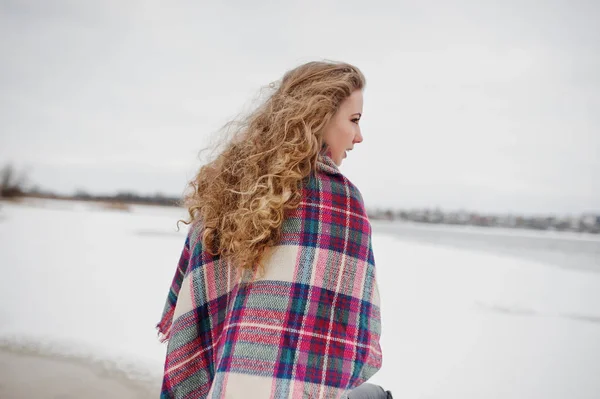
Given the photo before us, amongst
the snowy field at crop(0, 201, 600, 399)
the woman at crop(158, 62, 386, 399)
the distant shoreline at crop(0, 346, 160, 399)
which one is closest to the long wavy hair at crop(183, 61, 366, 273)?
the woman at crop(158, 62, 386, 399)

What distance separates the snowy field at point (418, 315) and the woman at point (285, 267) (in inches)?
53.3

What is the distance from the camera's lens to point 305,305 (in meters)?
1.00

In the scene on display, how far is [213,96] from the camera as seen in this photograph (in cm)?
889

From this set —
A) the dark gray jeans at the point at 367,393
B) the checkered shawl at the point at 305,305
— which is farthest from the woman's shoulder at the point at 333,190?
the dark gray jeans at the point at 367,393

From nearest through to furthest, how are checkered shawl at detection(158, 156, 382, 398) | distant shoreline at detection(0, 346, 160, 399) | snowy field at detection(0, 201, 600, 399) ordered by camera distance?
1. checkered shawl at detection(158, 156, 382, 398)
2. distant shoreline at detection(0, 346, 160, 399)
3. snowy field at detection(0, 201, 600, 399)

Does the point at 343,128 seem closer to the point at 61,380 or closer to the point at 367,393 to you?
the point at 367,393

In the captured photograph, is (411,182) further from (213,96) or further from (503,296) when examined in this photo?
(503,296)

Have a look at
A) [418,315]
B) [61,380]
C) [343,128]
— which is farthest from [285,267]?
[418,315]

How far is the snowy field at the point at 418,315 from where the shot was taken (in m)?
2.47

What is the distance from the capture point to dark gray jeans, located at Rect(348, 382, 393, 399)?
47.9 inches

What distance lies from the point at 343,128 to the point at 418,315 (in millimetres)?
2655

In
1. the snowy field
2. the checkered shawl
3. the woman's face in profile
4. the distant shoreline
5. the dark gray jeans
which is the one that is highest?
the woman's face in profile

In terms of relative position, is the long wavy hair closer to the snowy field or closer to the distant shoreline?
the distant shoreline

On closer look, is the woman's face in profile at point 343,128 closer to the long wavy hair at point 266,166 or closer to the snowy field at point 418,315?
the long wavy hair at point 266,166
